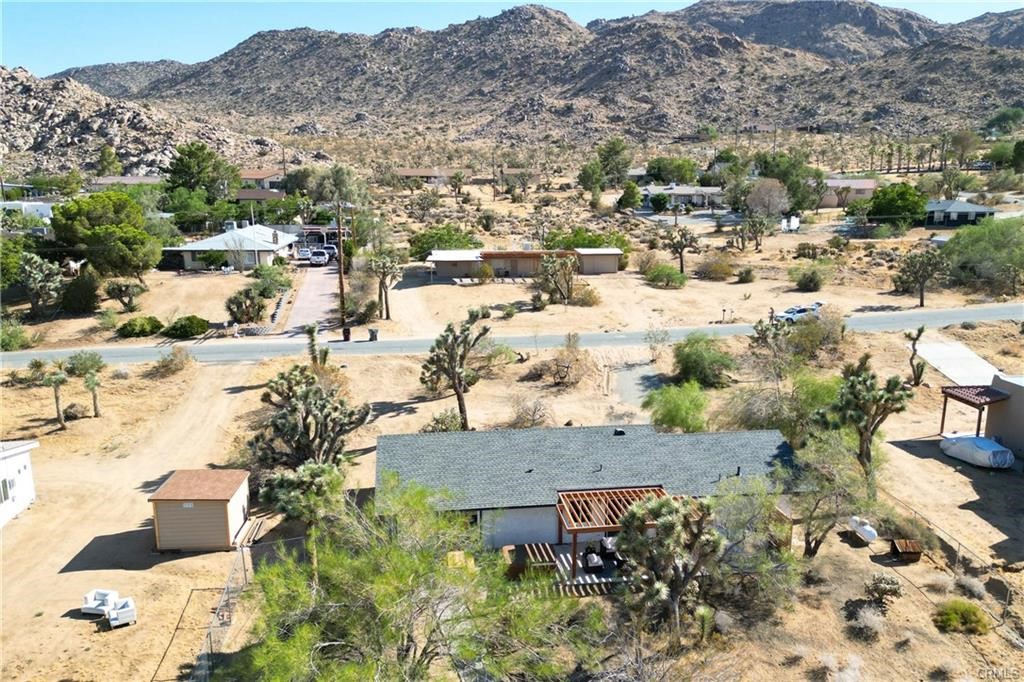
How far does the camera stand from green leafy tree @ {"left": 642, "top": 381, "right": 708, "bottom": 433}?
29.4 metres

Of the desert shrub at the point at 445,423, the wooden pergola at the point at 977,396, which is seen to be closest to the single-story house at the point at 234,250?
the desert shrub at the point at 445,423

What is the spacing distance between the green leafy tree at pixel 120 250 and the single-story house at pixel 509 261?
20254mm

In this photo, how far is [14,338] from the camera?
43.1 m

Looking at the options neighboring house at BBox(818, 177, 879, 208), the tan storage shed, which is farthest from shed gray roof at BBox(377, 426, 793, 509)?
neighboring house at BBox(818, 177, 879, 208)

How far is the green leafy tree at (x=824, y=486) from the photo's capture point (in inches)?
834

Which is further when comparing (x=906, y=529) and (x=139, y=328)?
(x=139, y=328)

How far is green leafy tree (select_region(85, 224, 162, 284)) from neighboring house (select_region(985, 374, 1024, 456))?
50332mm

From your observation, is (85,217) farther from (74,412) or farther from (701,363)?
(701,363)

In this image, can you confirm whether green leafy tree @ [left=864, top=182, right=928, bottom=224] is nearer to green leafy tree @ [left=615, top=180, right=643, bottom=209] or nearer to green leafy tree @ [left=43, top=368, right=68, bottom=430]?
green leafy tree @ [left=615, top=180, right=643, bottom=209]

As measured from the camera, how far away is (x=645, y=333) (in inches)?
1785

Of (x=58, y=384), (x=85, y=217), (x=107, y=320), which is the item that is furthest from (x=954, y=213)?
(x=58, y=384)

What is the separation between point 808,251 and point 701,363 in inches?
1389

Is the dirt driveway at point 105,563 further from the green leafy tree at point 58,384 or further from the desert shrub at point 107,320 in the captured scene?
the desert shrub at point 107,320

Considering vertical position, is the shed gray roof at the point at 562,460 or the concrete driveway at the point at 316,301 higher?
the concrete driveway at the point at 316,301
